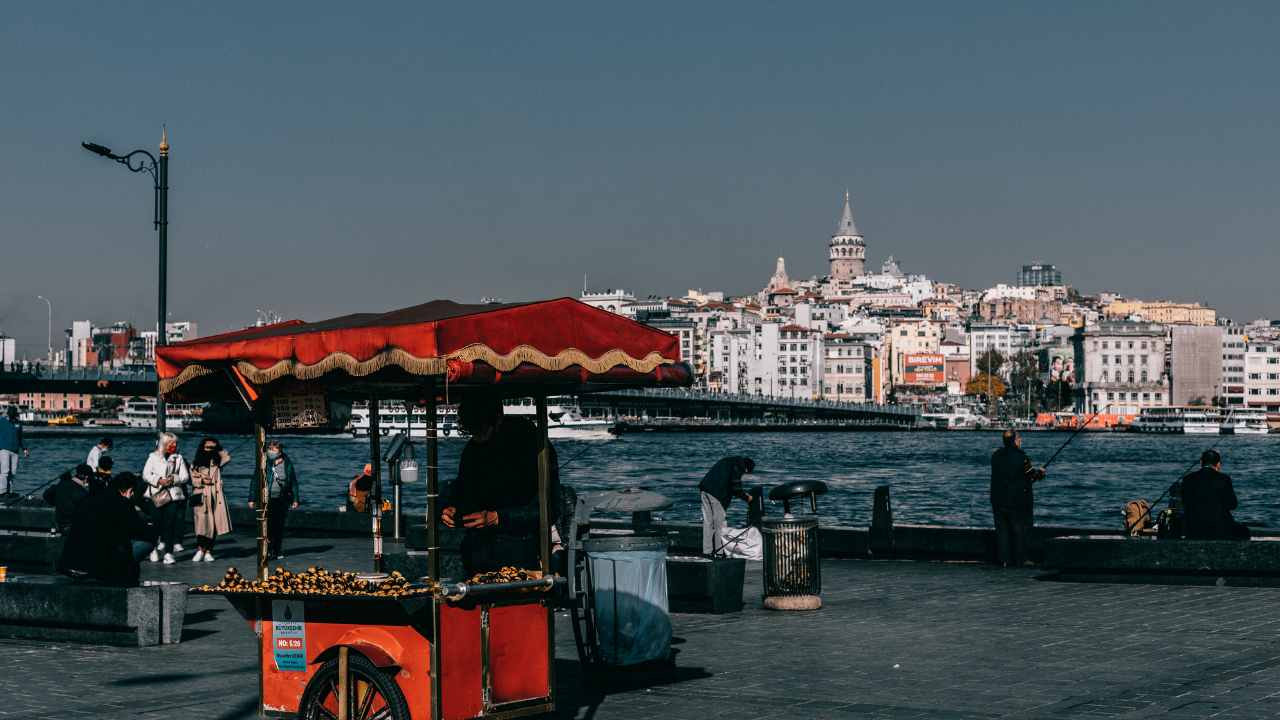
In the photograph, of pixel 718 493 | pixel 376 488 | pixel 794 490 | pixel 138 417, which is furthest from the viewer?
pixel 138 417

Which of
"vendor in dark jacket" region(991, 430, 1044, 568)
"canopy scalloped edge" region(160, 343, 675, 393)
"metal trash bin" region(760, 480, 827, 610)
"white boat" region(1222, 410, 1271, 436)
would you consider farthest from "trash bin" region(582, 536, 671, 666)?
"white boat" region(1222, 410, 1271, 436)

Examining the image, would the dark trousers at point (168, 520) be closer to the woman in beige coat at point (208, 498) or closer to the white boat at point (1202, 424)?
the woman in beige coat at point (208, 498)

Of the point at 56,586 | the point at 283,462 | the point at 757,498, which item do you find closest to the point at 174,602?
the point at 56,586

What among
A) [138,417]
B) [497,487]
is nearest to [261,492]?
[497,487]

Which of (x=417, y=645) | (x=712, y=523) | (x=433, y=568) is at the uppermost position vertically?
(x=433, y=568)

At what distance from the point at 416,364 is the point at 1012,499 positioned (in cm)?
931

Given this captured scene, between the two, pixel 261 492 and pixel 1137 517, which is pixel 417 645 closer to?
pixel 261 492

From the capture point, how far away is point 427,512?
5.93m

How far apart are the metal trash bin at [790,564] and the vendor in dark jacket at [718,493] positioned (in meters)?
3.19

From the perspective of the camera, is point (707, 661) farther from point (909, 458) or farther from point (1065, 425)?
point (1065, 425)

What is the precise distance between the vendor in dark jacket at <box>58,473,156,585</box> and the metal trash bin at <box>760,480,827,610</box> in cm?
473

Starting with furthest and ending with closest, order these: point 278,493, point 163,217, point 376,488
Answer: point 163,217, point 278,493, point 376,488

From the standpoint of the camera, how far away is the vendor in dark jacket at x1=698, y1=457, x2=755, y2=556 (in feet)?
48.5

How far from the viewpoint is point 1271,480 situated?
7131 cm
